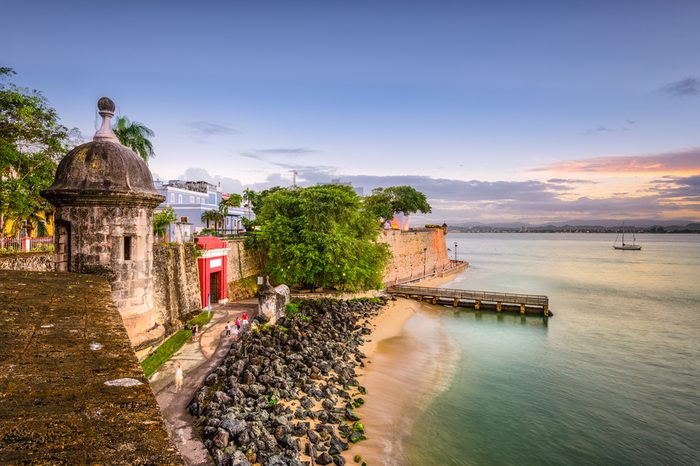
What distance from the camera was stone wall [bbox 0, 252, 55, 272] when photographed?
15.4 m

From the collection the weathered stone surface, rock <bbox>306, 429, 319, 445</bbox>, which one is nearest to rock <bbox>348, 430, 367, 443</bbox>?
rock <bbox>306, 429, 319, 445</bbox>

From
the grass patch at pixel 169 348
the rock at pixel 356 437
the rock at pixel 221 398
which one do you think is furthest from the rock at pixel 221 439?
the rock at pixel 356 437

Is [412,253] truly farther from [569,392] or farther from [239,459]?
[239,459]

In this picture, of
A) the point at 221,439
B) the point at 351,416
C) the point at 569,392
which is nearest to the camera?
the point at 221,439

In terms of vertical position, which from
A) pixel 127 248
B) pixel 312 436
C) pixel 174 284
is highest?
pixel 127 248

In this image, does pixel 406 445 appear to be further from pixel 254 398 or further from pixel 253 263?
pixel 253 263

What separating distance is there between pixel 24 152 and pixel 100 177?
17.5 metres

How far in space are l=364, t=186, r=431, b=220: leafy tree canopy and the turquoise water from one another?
27.6 m

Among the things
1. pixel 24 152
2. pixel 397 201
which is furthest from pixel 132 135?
pixel 397 201

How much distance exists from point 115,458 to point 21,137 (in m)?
26.6

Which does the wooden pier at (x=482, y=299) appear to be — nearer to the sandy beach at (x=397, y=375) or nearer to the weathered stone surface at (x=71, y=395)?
the sandy beach at (x=397, y=375)

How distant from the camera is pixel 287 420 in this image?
14.5 meters

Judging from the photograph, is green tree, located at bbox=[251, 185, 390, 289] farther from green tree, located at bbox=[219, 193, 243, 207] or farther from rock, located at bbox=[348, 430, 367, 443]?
green tree, located at bbox=[219, 193, 243, 207]

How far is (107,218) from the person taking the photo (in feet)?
34.9
